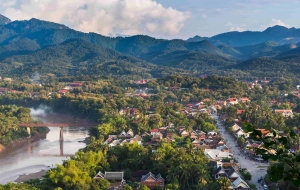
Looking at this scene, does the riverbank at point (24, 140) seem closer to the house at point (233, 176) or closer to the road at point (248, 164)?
the road at point (248, 164)

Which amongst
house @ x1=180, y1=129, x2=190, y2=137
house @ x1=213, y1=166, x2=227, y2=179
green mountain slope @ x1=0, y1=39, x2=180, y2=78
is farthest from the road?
green mountain slope @ x1=0, y1=39, x2=180, y2=78

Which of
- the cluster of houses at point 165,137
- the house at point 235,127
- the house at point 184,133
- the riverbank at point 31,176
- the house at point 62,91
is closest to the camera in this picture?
the riverbank at point 31,176

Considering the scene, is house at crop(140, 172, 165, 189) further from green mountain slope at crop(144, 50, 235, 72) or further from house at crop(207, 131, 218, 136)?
green mountain slope at crop(144, 50, 235, 72)

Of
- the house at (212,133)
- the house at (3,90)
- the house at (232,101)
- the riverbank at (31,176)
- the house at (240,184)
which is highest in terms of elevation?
the house at (3,90)

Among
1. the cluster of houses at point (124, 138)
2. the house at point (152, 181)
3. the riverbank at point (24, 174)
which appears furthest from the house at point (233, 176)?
the riverbank at point (24, 174)

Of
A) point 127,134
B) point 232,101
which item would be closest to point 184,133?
point 127,134
